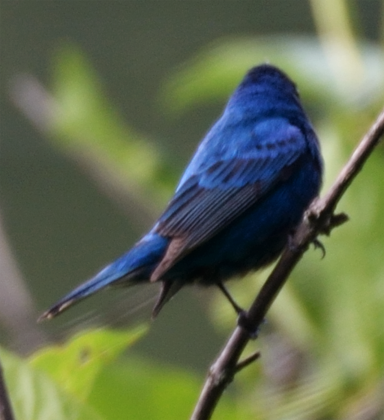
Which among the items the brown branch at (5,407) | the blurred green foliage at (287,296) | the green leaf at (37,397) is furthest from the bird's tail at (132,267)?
the brown branch at (5,407)

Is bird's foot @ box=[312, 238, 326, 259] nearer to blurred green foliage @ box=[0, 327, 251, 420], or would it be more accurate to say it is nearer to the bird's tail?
the bird's tail

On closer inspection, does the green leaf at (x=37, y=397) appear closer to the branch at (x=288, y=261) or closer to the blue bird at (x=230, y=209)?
the branch at (x=288, y=261)

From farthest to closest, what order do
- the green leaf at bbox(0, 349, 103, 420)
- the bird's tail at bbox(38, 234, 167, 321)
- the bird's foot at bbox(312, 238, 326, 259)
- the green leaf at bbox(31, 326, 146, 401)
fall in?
the bird's foot at bbox(312, 238, 326, 259) → the bird's tail at bbox(38, 234, 167, 321) → the green leaf at bbox(31, 326, 146, 401) → the green leaf at bbox(0, 349, 103, 420)

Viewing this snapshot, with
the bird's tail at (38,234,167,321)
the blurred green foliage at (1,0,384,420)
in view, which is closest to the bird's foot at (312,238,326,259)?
the blurred green foliage at (1,0,384,420)

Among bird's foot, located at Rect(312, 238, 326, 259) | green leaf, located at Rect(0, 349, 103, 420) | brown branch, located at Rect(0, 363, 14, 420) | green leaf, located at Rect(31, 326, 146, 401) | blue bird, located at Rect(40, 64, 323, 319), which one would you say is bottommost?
bird's foot, located at Rect(312, 238, 326, 259)

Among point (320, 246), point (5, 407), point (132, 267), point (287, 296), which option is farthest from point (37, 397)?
point (287, 296)

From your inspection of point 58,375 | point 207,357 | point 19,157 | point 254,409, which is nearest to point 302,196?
point 254,409
